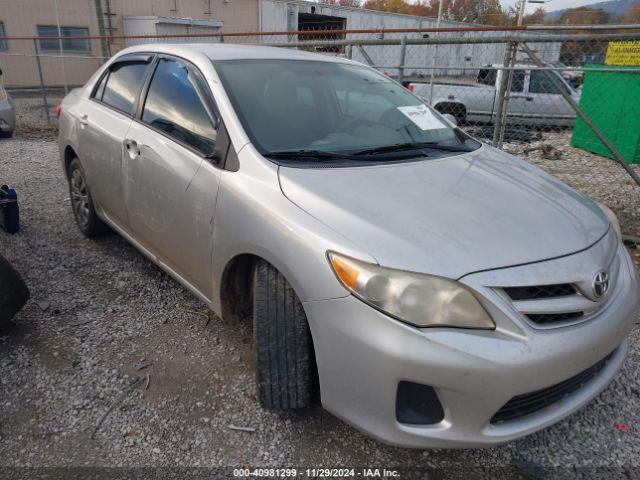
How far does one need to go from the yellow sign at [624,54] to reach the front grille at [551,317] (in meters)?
5.97

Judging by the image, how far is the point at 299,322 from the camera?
2.00 metres

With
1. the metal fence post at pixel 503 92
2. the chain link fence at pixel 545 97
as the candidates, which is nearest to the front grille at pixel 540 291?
the chain link fence at pixel 545 97

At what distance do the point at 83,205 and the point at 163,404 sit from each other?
7.80ft

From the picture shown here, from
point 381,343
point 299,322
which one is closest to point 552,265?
point 381,343

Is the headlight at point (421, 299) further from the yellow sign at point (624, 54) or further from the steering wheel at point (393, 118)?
the yellow sign at point (624, 54)

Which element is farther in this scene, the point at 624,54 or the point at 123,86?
the point at 624,54

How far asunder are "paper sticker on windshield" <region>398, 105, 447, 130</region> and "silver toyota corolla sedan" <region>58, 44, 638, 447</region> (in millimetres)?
13

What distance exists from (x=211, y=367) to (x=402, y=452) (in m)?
1.10

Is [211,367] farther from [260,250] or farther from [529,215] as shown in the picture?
[529,215]

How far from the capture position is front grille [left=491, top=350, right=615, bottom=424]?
5.88 feet

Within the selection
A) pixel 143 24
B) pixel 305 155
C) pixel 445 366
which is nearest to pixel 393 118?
pixel 305 155

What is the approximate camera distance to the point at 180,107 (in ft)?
9.25

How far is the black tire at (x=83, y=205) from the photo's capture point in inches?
155

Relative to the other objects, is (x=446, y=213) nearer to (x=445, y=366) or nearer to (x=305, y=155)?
(x=445, y=366)
